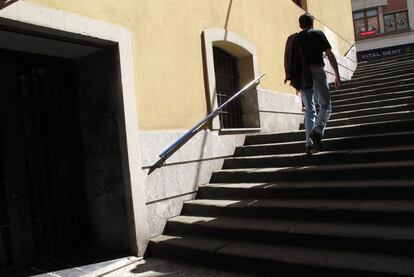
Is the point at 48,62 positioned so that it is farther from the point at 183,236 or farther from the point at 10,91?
the point at 183,236

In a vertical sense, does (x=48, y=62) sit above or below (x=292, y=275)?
above

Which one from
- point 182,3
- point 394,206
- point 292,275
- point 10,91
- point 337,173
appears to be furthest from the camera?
point 182,3

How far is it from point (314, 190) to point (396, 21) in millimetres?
25553

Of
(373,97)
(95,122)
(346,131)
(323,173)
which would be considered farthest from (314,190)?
(373,97)

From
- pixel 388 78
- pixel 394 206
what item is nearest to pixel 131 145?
pixel 394 206

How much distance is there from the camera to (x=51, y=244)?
190 inches

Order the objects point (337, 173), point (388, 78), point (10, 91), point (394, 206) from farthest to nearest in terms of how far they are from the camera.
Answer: point (388, 78) → point (337, 173) → point (10, 91) → point (394, 206)

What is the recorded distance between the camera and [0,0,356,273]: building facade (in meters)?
4.45

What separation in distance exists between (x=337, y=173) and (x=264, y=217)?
1086 millimetres

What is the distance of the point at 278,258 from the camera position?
3.81m

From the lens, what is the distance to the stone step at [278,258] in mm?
3320

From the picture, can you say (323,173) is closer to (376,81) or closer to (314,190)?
(314,190)

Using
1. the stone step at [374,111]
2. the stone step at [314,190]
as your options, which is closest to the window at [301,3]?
the stone step at [374,111]

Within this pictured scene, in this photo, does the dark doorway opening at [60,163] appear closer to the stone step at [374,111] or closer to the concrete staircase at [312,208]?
the concrete staircase at [312,208]
